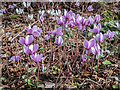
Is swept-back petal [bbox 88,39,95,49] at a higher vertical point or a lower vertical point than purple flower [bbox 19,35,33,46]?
lower

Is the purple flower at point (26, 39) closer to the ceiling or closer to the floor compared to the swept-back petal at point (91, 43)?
closer to the ceiling

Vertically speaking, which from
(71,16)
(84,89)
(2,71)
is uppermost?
(71,16)

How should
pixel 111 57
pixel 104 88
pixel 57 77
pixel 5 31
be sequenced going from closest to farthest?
pixel 104 88, pixel 57 77, pixel 111 57, pixel 5 31

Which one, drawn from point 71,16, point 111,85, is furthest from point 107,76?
point 71,16

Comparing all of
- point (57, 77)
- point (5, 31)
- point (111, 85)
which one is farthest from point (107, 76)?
point (5, 31)

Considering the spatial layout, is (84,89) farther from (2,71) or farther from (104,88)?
(2,71)

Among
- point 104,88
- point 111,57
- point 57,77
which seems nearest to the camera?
point 104,88

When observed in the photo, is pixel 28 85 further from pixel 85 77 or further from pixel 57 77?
pixel 85 77

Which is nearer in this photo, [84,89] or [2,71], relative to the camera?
[84,89]

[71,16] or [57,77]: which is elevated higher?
[71,16]
